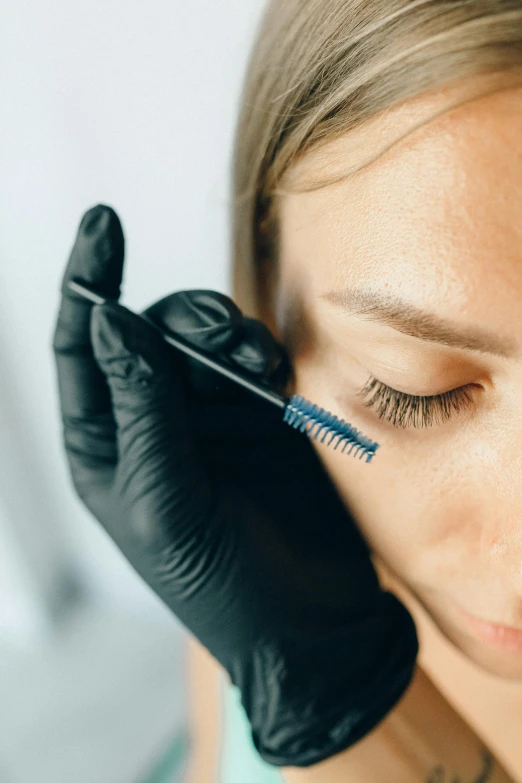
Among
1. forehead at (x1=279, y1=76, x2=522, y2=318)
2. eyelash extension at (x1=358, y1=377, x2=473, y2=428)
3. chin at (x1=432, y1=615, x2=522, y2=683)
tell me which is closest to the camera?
forehead at (x1=279, y1=76, x2=522, y2=318)

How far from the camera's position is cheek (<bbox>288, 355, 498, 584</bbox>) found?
1.79 feet

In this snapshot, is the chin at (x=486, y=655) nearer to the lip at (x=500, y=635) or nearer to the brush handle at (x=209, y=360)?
the lip at (x=500, y=635)

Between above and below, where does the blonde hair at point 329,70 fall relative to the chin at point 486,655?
above

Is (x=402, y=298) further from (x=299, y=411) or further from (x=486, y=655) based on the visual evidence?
(x=486, y=655)

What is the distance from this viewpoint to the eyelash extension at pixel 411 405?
A: 20.1 inches

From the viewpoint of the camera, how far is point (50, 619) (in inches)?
45.8

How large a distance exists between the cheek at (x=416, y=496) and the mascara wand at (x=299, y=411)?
20 mm

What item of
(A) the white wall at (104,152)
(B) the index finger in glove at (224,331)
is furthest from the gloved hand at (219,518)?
(A) the white wall at (104,152)

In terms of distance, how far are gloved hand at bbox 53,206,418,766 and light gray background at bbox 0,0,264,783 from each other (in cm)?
23

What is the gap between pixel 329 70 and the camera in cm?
50

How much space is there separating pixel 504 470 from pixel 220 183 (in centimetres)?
50

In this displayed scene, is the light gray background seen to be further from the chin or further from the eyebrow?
the chin

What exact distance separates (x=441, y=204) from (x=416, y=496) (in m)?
0.28

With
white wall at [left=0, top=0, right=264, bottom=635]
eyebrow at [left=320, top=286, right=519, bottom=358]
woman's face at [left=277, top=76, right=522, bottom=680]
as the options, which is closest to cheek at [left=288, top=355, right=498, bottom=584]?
woman's face at [left=277, top=76, right=522, bottom=680]
